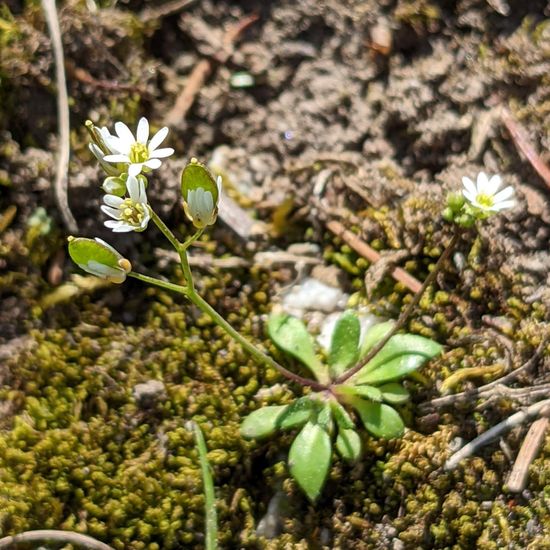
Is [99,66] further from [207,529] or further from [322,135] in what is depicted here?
[207,529]

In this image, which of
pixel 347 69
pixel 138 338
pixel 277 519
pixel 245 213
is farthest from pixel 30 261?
pixel 347 69

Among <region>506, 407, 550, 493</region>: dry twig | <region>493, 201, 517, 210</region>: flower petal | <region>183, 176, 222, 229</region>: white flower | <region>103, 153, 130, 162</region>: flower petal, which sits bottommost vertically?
<region>506, 407, 550, 493</region>: dry twig

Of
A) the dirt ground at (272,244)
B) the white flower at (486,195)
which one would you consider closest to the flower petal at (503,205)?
the white flower at (486,195)

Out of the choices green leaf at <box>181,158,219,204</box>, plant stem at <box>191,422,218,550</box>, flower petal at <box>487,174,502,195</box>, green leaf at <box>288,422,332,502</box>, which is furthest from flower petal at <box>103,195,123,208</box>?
flower petal at <box>487,174,502,195</box>

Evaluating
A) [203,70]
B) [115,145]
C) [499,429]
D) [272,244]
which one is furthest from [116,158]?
[499,429]

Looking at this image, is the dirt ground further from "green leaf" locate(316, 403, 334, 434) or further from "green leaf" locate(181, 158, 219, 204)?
"green leaf" locate(181, 158, 219, 204)
